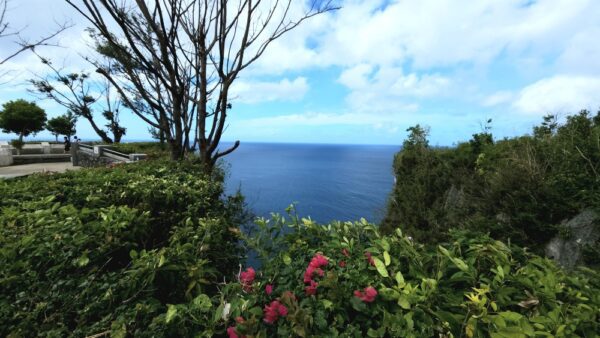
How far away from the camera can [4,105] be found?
27.9 meters

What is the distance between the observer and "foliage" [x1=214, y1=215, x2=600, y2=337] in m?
1.13

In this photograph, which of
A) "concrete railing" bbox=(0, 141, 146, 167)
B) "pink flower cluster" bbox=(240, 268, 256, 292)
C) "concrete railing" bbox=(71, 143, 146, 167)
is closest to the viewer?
"pink flower cluster" bbox=(240, 268, 256, 292)

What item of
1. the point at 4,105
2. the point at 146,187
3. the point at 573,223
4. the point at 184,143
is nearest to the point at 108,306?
the point at 146,187

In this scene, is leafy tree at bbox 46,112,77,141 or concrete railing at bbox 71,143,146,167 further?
leafy tree at bbox 46,112,77,141

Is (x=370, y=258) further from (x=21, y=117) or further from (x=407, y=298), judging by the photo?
(x=21, y=117)

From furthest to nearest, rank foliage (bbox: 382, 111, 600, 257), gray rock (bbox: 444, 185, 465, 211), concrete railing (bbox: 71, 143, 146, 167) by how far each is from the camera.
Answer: concrete railing (bbox: 71, 143, 146, 167) < gray rock (bbox: 444, 185, 465, 211) < foliage (bbox: 382, 111, 600, 257)

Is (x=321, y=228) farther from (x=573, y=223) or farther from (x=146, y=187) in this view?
(x=573, y=223)

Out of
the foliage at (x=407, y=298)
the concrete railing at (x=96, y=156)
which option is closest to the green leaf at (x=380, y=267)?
the foliage at (x=407, y=298)

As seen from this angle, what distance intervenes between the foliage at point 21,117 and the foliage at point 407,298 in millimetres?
37947

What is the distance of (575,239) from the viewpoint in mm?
4512

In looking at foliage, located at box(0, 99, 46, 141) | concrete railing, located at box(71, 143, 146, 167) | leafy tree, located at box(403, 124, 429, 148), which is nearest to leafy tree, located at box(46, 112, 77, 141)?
Answer: foliage, located at box(0, 99, 46, 141)

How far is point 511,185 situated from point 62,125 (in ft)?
132

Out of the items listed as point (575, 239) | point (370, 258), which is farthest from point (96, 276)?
point (575, 239)

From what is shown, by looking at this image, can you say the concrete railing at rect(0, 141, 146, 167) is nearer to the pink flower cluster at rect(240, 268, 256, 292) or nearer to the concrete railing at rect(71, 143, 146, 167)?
the concrete railing at rect(71, 143, 146, 167)
